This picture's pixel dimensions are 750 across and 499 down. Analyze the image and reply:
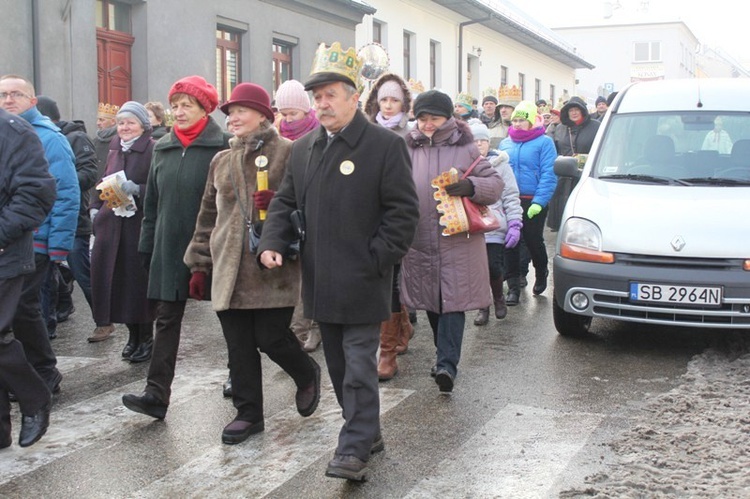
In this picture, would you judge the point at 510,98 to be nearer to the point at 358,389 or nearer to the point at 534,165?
the point at 534,165

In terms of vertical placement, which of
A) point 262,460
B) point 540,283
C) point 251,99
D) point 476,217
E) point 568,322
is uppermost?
point 251,99

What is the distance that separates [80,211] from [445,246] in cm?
360

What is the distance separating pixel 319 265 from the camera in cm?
447

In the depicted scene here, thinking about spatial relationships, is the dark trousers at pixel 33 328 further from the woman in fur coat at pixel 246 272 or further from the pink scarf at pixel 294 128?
the pink scarf at pixel 294 128

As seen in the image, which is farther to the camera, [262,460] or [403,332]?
[403,332]

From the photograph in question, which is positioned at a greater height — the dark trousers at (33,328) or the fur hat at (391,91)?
the fur hat at (391,91)

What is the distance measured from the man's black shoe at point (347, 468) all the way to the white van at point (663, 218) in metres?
3.13

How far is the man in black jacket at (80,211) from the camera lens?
7.71 m

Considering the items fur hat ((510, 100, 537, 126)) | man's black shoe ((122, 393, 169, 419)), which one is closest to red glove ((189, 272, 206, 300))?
man's black shoe ((122, 393, 169, 419))

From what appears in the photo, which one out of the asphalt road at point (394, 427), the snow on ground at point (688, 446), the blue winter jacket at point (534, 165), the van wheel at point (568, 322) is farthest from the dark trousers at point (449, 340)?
the blue winter jacket at point (534, 165)

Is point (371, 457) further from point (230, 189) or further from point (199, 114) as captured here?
point (199, 114)

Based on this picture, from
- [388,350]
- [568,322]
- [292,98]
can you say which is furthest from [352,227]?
[568,322]

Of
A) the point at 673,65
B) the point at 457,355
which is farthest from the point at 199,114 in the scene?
the point at 673,65

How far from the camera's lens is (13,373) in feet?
16.1
